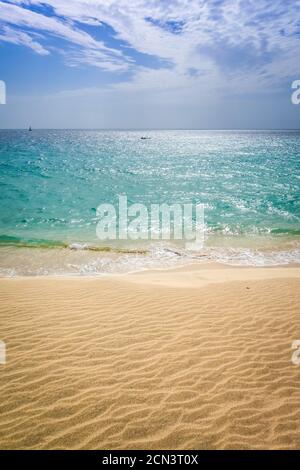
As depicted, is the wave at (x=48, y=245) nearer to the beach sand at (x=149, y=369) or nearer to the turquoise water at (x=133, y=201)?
the turquoise water at (x=133, y=201)

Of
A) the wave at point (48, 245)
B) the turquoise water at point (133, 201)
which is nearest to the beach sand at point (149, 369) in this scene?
the turquoise water at point (133, 201)

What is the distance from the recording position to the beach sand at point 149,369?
13.0 feet

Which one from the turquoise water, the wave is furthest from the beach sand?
the wave

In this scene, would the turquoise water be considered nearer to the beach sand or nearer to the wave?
the wave

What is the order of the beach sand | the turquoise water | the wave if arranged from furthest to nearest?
1. the wave
2. the turquoise water
3. the beach sand

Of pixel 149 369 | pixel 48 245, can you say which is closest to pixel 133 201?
pixel 48 245

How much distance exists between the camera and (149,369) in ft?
16.7

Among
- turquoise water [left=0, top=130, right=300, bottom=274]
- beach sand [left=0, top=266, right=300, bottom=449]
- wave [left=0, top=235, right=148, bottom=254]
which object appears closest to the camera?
beach sand [left=0, top=266, right=300, bottom=449]

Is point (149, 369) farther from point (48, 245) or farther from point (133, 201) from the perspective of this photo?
point (133, 201)

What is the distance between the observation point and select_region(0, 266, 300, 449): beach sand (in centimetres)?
396

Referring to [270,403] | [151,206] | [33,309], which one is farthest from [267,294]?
[151,206]

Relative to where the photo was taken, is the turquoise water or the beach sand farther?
the turquoise water

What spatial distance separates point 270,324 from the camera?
6.62 metres

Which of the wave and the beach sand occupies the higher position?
the wave
